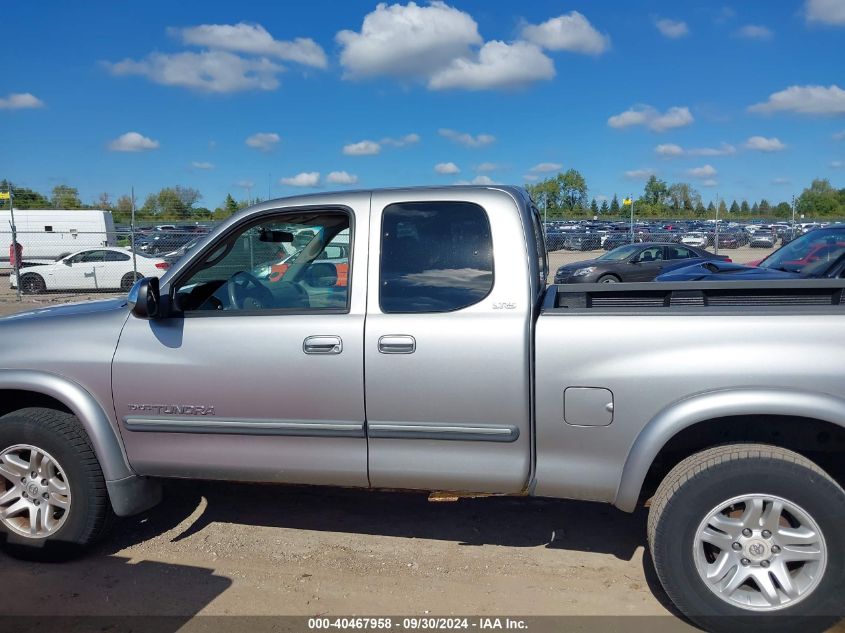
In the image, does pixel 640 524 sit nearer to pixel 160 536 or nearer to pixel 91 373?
pixel 160 536

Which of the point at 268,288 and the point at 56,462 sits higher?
the point at 268,288

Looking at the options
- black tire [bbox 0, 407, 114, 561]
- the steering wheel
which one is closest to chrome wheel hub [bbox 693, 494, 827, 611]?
the steering wheel

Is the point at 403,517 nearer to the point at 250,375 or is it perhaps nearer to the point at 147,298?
the point at 250,375

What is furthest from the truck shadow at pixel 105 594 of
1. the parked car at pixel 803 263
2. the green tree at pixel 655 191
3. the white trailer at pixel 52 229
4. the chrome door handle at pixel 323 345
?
the green tree at pixel 655 191

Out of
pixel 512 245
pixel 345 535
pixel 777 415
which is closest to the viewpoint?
pixel 777 415

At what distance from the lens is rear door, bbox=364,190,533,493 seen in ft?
10.1

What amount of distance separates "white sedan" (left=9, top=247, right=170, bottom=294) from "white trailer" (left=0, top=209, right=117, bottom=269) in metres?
6.66

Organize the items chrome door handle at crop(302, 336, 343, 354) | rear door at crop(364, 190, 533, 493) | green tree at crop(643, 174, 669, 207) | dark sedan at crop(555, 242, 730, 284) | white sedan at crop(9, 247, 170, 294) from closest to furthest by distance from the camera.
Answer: rear door at crop(364, 190, 533, 493)
chrome door handle at crop(302, 336, 343, 354)
dark sedan at crop(555, 242, 730, 284)
white sedan at crop(9, 247, 170, 294)
green tree at crop(643, 174, 669, 207)

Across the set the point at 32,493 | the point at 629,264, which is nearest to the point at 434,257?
the point at 32,493

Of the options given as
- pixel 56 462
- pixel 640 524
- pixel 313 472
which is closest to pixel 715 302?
pixel 640 524

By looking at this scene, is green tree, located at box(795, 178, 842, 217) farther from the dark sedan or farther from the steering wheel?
the steering wheel

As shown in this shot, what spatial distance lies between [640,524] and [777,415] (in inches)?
60.3

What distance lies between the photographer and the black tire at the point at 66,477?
3.54 m

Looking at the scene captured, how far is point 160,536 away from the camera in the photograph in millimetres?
4055
